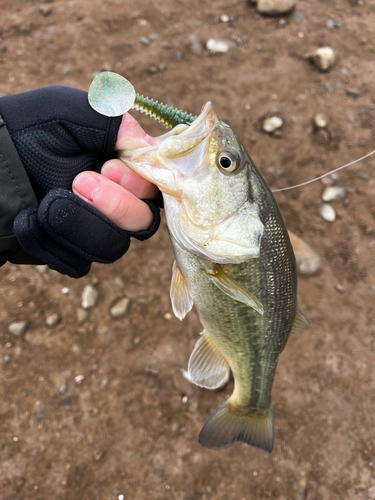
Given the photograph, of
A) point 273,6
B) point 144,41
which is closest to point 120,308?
point 144,41

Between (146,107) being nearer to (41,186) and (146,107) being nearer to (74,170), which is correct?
(74,170)

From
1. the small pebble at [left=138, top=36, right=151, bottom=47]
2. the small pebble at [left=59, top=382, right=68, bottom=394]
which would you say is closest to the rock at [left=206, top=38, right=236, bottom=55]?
the small pebble at [left=138, top=36, right=151, bottom=47]

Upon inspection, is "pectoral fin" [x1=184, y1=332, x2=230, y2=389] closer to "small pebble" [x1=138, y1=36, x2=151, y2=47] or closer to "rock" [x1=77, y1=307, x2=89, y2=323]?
"rock" [x1=77, y1=307, x2=89, y2=323]

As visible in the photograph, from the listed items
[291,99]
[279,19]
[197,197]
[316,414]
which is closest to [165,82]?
[291,99]

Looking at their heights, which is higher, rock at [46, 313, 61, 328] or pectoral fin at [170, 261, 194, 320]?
pectoral fin at [170, 261, 194, 320]

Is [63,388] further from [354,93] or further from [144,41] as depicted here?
[354,93]

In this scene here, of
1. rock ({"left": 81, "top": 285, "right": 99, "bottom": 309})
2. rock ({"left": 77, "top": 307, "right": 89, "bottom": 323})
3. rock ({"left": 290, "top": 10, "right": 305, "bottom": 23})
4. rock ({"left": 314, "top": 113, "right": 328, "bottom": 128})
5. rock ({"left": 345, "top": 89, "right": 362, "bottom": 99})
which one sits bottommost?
rock ({"left": 77, "top": 307, "right": 89, "bottom": 323})
